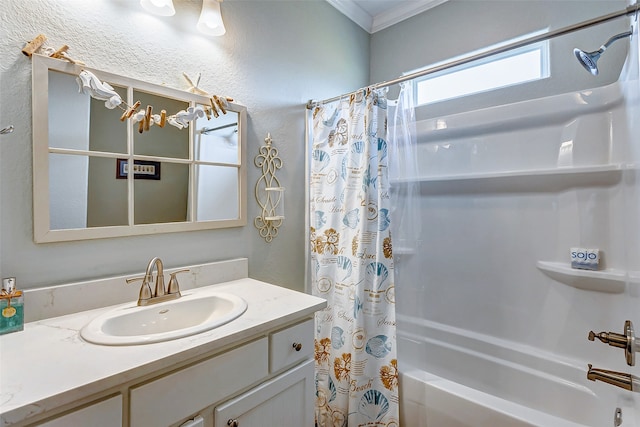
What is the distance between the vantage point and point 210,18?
4.43 ft

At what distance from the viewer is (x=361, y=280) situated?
157 cm

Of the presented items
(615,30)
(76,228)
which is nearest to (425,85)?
(615,30)

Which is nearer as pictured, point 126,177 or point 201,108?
point 126,177

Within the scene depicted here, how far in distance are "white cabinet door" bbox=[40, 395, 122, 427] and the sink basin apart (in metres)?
0.15

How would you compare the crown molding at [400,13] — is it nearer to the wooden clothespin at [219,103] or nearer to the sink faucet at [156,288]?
the wooden clothespin at [219,103]

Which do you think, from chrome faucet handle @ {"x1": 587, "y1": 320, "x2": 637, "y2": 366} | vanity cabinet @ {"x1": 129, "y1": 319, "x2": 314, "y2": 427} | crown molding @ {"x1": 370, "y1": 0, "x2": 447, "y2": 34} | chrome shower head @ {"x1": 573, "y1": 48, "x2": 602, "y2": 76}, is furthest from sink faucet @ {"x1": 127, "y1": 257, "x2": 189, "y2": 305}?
crown molding @ {"x1": 370, "y1": 0, "x2": 447, "y2": 34}

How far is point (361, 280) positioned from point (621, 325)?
52.3 inches

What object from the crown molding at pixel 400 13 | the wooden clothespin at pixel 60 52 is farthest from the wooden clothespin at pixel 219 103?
the crown molding at pixel 400 13

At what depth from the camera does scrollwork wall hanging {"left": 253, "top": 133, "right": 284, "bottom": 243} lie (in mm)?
1668

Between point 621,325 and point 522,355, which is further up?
point 621,325

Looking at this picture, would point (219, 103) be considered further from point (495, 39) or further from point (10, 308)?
point (495, 39)

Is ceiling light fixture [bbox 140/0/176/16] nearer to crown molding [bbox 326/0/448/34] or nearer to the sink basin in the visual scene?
the sink basin

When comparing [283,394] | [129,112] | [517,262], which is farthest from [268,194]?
[517,262]

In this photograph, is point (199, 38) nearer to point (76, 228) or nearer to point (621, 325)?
point (76, 228)
